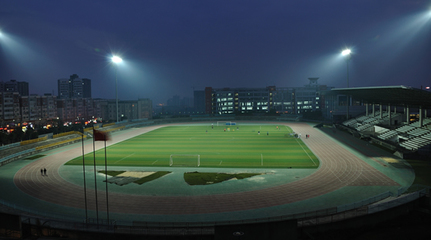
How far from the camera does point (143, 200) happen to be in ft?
Result: 64.3

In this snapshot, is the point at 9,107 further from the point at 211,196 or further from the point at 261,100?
the point at 261,100

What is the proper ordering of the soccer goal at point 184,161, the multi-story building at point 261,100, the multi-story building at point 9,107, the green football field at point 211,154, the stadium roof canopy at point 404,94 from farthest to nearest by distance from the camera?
the multi-story building at point 261,100
the multi-story building at point 9,107
the stadium roof canopy at point 404,94
the green football field at point 211,154
the soccer goal at point 184,161

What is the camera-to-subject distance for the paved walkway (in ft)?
56.8

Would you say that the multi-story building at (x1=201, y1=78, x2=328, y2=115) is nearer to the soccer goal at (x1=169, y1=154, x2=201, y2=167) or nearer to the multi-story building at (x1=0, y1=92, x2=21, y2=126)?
the multi-story building at (x1=0, y1=92, x2=21, y2=126)

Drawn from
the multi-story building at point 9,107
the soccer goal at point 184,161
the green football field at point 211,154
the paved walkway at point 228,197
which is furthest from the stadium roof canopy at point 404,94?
the multi-story building at point 9,107

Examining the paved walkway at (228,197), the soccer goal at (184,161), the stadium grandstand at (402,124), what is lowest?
the paved walkway at (228,197)

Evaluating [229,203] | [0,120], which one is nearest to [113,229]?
[229,203]

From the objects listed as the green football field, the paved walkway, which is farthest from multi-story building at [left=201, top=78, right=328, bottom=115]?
the paved walkway

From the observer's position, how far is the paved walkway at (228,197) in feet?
56.8

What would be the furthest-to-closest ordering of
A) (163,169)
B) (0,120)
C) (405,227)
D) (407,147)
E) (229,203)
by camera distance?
(0,120), (407,147), (163,169), (229,203), (405,227)

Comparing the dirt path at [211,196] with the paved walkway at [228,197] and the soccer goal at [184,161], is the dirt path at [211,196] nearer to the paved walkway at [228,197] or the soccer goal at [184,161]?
the paved walkway at [228,197]

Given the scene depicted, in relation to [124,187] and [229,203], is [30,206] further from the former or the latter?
[229,203]

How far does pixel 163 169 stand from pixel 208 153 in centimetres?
938

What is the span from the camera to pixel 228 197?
65.3ft
